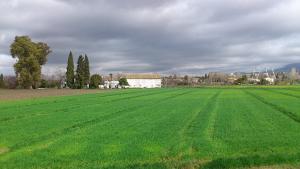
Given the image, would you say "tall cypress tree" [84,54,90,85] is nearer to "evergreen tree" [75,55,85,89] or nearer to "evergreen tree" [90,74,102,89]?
"evergreen tree" [75,55,85,89]

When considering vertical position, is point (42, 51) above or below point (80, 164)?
above

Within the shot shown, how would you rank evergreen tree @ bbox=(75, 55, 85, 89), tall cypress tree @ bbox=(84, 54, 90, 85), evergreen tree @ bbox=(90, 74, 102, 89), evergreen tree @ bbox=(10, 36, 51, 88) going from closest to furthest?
evergreen tree @ bbox=(10, 36, 51, 88), evergreen tree @ bbox=(75, 55, 85, 89), tall cypress tree @ bbox=(84, 54, 90, 85), evergreen tree @ bbox=(90, 74, 102, 89)

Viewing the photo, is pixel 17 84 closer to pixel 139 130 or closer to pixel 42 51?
pixel 42 51

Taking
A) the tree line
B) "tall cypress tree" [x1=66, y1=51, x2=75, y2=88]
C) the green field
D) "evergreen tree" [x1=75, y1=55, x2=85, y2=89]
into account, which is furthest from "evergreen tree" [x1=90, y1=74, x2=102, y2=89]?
the green field

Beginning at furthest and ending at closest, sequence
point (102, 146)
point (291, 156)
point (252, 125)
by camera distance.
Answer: point (252, 125), point (102, 146), point (291, 156)

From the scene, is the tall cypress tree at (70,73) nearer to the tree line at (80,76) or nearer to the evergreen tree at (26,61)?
the tree line at (80,76)

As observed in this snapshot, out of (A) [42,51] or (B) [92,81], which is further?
(B) [92,81]

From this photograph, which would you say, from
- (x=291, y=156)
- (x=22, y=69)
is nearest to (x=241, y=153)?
(x=291, y=156)

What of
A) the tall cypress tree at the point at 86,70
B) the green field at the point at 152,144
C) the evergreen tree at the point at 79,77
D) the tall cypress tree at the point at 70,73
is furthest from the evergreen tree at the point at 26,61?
the green field at the point at 152,144

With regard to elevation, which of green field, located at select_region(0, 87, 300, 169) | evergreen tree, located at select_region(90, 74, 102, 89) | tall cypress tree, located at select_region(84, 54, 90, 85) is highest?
tall cypress tree, located at select_region(84, 54, 90, 85)

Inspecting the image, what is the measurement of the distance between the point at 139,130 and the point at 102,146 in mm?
5285

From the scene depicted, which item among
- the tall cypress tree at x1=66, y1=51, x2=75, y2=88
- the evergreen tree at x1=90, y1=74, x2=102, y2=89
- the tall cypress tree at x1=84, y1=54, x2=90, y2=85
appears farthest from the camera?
the evergreen tree at x1=90, y1=74, x2=102, y2=89

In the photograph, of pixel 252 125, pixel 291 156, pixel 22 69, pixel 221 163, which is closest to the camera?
pixel 221 163

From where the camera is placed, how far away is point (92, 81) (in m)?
163
